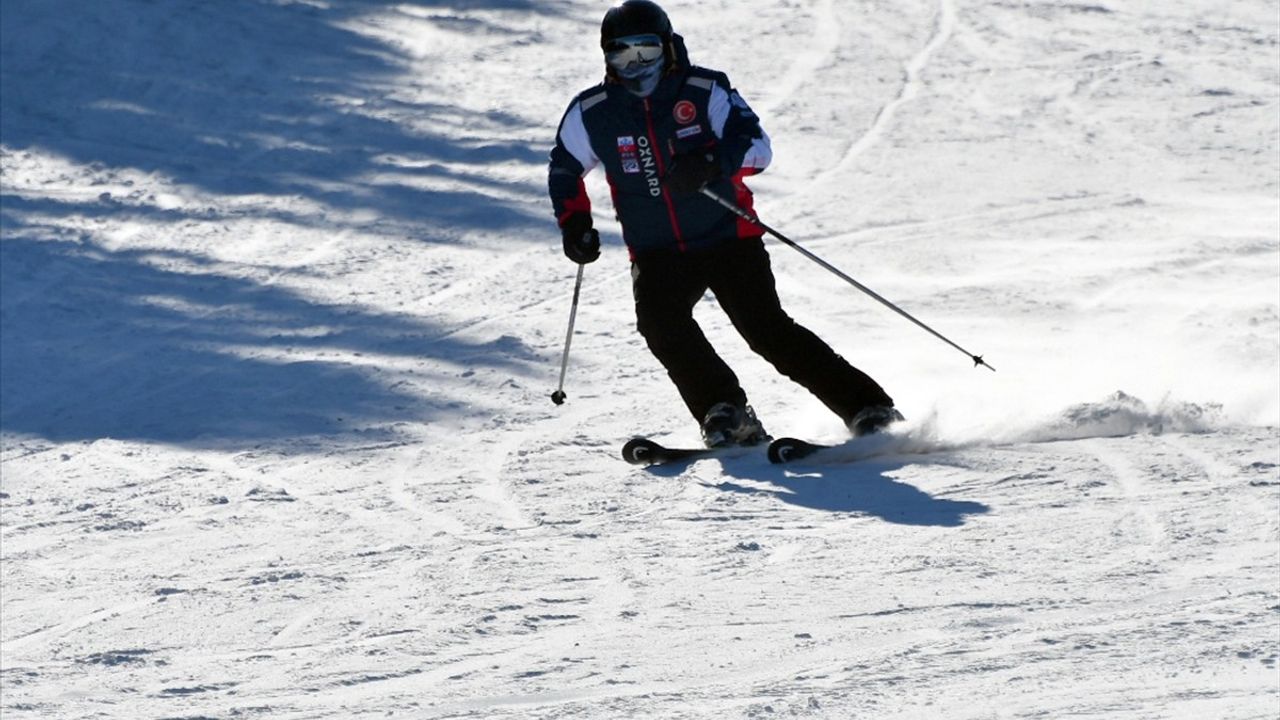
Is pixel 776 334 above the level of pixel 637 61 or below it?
below

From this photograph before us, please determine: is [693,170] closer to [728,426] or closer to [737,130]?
[737,130]

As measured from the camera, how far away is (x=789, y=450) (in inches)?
240

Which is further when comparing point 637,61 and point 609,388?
point 609,388

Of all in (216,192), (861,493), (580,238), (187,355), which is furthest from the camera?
(216,192)

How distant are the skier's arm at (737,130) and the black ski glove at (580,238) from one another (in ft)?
1.87

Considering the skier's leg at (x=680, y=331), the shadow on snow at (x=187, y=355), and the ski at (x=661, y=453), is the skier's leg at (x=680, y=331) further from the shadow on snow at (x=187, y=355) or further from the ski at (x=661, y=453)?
the shadow on snow at (x=187, y=355)

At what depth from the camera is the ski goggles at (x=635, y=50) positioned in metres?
6.00

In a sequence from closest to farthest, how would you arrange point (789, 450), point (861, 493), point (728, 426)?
point (861, 493) < point (789, 450) < point (728, 426)

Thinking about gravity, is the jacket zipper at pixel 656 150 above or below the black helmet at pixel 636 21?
below

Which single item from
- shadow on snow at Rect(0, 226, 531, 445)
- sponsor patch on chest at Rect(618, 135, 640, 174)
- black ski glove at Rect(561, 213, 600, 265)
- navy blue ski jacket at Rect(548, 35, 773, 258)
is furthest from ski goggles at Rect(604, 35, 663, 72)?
shadow on snow at Rect(0, 226, 531, 445)

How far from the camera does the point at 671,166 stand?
6.14 m

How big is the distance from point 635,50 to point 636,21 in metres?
0.10

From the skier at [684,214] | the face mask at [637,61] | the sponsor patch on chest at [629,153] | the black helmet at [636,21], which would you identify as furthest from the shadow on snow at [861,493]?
the black helmet at [636,21]

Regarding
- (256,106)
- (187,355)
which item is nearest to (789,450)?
(187,355)
